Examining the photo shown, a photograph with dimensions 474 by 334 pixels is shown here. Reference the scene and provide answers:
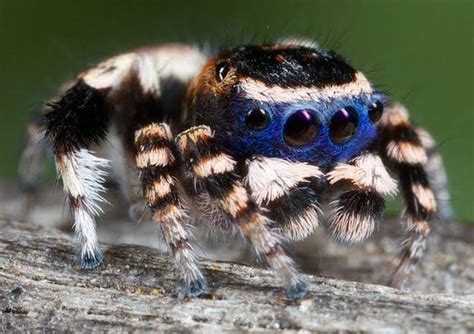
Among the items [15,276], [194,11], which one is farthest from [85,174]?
[194,11]

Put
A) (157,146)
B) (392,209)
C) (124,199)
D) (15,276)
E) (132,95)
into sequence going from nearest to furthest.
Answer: (15,276), (157,146), (132,95), (124,199), (392,209)

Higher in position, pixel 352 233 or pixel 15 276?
pixel 352 233

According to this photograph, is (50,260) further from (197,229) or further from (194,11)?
(194,11)

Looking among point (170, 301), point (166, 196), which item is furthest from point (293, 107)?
point (170, 301)

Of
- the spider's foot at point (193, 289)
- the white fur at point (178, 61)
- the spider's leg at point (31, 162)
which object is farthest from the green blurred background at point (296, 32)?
the spider's foot at point (193, 289)

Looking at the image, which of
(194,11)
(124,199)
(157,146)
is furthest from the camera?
(194,11)

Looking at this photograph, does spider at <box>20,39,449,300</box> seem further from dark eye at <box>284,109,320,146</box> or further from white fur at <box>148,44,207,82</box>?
white fur at <box>148,44,207,82</box>

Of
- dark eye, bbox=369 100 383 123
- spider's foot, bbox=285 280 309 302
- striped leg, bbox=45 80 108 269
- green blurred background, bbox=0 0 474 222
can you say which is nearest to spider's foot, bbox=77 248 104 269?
striped leg, bbox=45 80 108 269

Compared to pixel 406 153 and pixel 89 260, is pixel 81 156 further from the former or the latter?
pixel 406 153
